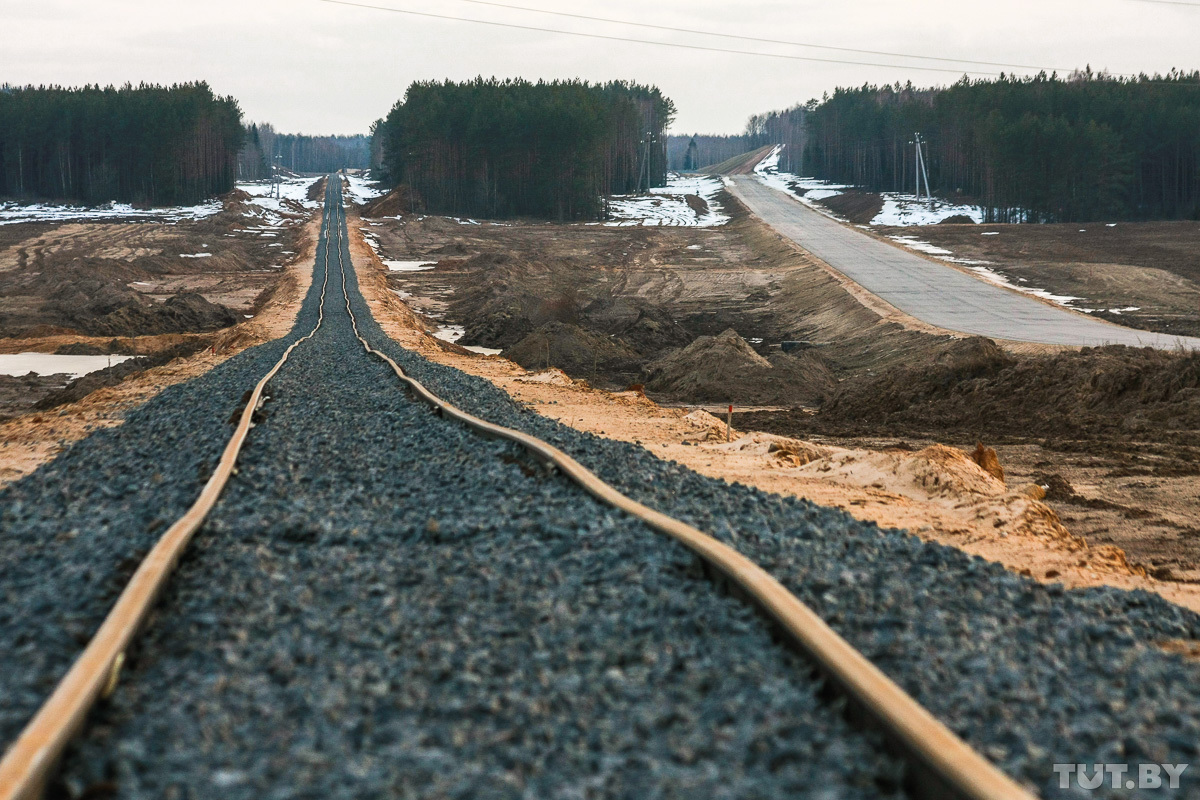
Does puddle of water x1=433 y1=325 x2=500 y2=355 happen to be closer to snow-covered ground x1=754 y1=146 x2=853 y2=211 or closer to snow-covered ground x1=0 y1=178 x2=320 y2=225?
snow-covered ground x1=0 y1=178 x2=320 y2=225

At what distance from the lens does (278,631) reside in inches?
187

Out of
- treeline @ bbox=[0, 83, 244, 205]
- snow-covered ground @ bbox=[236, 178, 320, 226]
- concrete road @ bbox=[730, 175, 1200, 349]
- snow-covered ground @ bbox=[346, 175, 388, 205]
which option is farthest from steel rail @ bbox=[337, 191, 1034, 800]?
snow-covered ground @ bbox=[346, 175, 388, 205]

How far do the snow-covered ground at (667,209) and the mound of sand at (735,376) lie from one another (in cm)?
6444

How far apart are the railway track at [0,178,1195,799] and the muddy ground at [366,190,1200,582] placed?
6319 mm

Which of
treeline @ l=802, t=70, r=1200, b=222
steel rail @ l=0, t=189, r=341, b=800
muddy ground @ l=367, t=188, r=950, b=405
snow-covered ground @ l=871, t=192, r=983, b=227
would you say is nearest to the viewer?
steel rail @ l=0, t=189, r=341, b=800

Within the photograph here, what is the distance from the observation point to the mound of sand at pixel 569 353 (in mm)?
31141

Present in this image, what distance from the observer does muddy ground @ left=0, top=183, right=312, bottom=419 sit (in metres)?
30.8

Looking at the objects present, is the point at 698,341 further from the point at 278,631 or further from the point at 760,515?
the point at 278,631

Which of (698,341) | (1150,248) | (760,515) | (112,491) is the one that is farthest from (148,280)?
(1150,248)

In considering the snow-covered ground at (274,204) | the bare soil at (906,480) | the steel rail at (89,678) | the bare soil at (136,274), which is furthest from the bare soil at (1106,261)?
the snow-covered ground at (274,204)

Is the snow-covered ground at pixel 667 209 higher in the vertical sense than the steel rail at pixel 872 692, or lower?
higher

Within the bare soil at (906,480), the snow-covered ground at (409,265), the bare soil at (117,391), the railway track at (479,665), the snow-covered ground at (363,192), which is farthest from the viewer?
the snow-covered ground at (363,192)

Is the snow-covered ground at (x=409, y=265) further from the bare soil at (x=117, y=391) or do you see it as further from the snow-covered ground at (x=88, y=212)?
the snow-covered ground at (x=88, y=212)

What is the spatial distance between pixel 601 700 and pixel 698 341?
2610 cm
